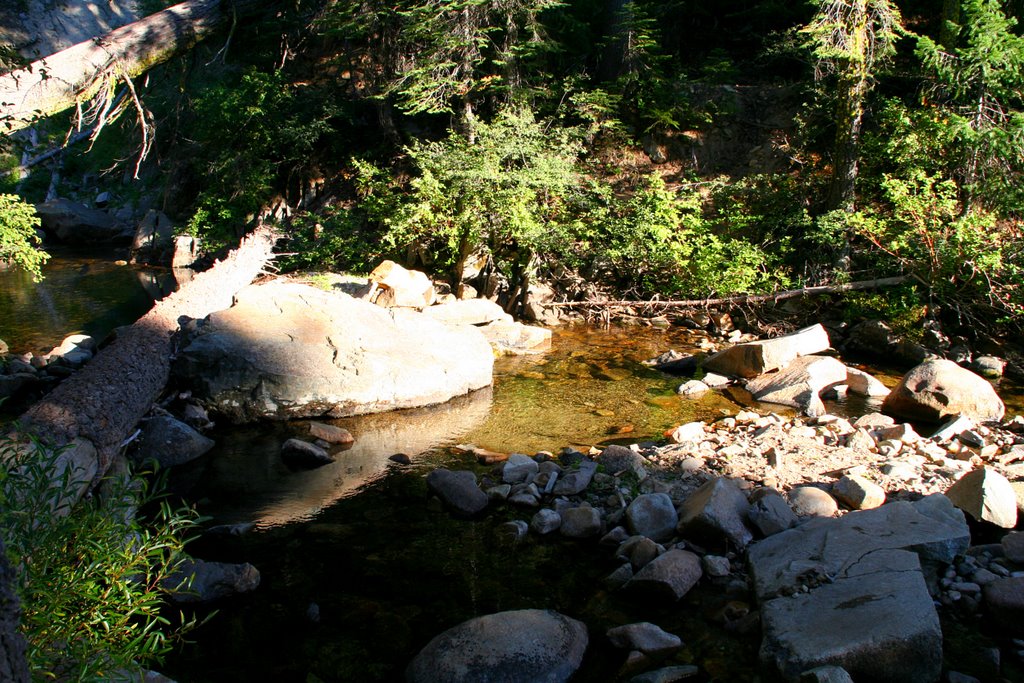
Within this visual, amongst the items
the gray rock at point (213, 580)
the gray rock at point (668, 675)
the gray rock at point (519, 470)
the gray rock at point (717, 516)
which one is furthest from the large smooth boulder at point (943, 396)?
the gray rock at point (213, 580)

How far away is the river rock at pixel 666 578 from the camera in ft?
13.0

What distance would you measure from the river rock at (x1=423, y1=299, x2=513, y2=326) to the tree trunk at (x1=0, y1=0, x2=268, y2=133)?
5202mm

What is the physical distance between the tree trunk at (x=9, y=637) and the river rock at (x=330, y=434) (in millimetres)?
4727

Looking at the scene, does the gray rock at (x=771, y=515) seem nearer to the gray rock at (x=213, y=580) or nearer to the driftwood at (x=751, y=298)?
the gray rock at (x=213, y=580)

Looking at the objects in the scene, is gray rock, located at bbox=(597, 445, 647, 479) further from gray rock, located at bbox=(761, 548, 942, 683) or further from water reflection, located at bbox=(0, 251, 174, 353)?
water reflection, located at bbox=(0, 251, 174, 353)

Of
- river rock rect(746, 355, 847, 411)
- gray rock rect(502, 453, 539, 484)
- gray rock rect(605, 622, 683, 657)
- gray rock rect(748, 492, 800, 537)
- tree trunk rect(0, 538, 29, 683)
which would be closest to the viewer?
tree trunk rect(0, 538, 29, 683)

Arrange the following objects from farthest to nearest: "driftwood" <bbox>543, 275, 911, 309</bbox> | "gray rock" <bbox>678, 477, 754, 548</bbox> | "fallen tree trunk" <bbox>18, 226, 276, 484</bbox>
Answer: "driftwood" <bbox>543, 275, 911, 309</bbox> < "fallen tree trunk" <bbox>18, 226, 276, 484</bbox> < "gray rock" <bbox>678, 477, 754, 548</bbox>

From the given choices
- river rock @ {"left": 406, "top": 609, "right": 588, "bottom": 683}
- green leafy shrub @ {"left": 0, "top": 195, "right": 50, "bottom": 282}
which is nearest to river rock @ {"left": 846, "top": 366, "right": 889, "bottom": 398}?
river rock @ {"left": 406, "top": 609, "right": 588, "bottom": 683}

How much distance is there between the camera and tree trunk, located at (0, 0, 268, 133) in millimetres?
3996

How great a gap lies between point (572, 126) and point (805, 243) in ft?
16.9

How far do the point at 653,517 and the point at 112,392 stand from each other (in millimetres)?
4436

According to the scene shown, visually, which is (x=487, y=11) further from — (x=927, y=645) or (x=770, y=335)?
(x=927, y=645)

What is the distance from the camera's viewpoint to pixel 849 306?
10.3 m

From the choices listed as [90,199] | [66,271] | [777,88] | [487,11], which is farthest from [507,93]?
[90,199]
